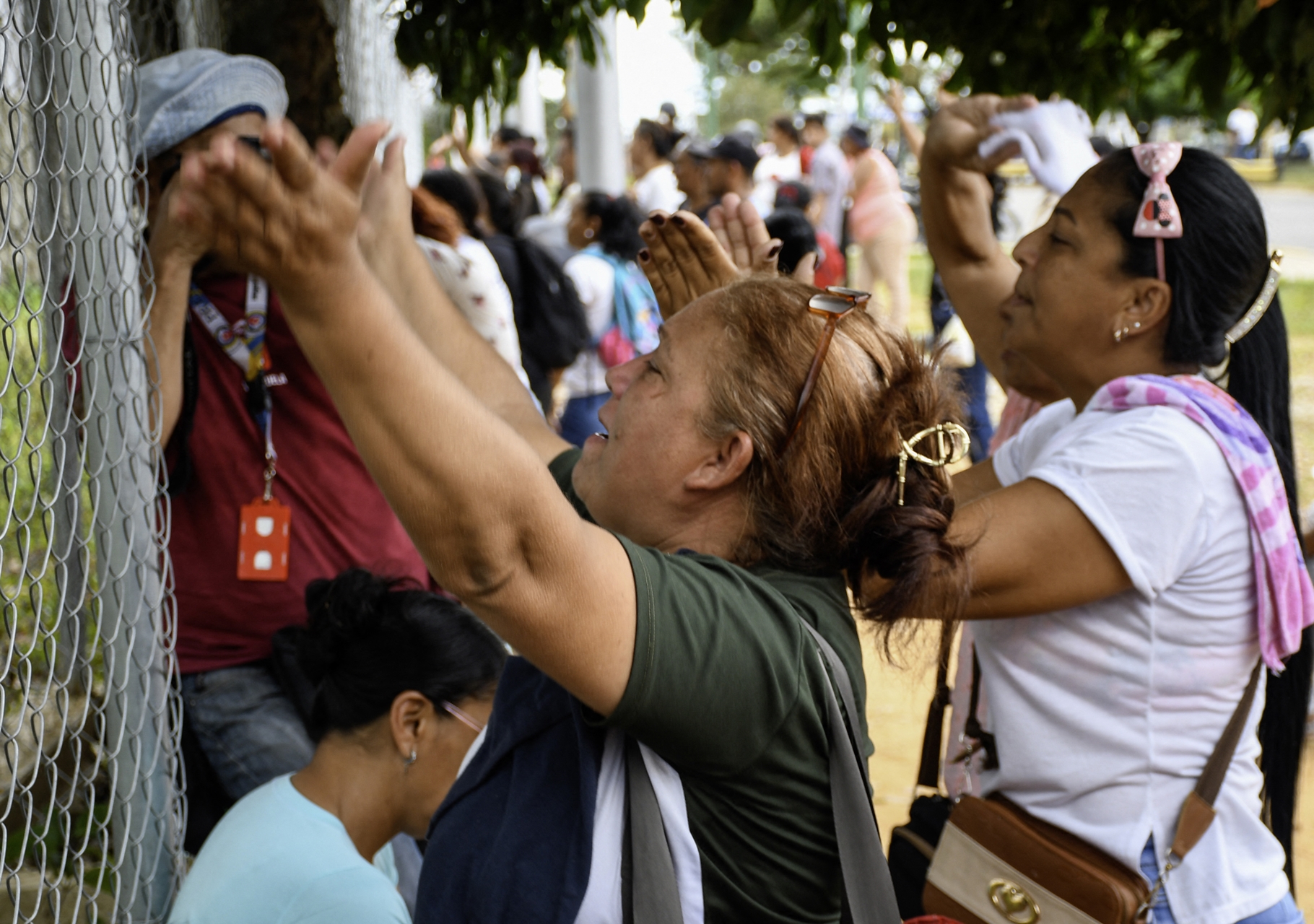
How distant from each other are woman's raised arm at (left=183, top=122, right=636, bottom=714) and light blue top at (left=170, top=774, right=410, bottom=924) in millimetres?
1021

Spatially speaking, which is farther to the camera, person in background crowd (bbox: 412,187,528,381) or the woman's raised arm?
person in background crowd (bbox: 412,187,528,381)

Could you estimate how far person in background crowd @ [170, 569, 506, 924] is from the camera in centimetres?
213

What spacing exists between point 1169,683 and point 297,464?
1645mm

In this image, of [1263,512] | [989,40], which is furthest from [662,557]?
[989,40]

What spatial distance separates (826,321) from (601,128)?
6.60m

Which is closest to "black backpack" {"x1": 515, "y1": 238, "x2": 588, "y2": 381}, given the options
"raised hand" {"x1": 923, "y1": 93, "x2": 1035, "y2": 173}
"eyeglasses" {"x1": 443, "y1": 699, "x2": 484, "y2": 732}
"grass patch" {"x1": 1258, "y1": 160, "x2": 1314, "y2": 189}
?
"raised hand" {"x1": 923, "y1": 93, "x2": 1035, "y2": 173}

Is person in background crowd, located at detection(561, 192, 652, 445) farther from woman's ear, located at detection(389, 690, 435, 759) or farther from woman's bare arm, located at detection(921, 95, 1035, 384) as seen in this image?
woman's ear, located at detection(389, 690, 435, 759)

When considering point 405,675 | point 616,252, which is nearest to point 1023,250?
point 405,675

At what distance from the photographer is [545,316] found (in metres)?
4.95

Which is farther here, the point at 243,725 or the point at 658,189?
the point at 658,189

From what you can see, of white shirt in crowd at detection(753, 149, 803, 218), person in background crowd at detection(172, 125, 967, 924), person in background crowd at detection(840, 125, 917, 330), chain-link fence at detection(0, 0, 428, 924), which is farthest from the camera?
white shirt in crowd at detection(753, 149, 803, 218)

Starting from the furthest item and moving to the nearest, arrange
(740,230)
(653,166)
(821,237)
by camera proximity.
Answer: (653,166), (821,237), (740,230)

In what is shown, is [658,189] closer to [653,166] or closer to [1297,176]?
[653,166]

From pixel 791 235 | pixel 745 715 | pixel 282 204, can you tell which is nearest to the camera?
pixel 282 204
